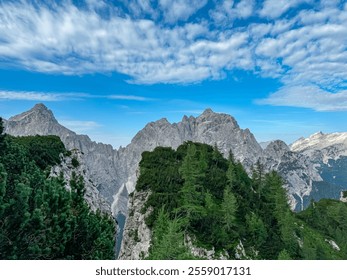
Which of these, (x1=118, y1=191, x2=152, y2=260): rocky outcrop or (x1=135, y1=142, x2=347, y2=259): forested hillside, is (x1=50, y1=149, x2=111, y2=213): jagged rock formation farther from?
(x1=135, y1=142, x2=347, y2=259): forested hillside

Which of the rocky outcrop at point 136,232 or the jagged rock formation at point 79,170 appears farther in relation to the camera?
the jagged rock formation at point 79,170

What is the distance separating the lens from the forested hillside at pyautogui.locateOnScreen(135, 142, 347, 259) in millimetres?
43062

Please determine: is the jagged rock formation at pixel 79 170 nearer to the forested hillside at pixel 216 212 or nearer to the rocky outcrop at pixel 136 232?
the rocky outcrop at pixel 136 232

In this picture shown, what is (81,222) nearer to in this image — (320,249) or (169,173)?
(169,173)

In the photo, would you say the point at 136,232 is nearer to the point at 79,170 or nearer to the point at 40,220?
the point at 79,170

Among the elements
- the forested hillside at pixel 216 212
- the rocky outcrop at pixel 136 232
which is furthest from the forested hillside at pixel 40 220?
the rocky outcrop at pixel 136 232

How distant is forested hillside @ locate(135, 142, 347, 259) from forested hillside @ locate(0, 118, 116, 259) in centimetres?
816

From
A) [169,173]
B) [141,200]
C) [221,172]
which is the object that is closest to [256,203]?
[221,172]

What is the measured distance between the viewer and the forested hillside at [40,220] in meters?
12.3

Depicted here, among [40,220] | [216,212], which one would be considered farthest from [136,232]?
[40,220]

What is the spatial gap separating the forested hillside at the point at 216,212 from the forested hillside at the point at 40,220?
816cm

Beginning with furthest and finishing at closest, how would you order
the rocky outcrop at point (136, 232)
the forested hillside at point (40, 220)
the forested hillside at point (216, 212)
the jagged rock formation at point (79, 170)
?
the jagged rock formation at point (79, 170) → the rocky outcrop at point (136, 232) → the forested hillside at point (216, 212) → the forested hillside at point (40, 220)

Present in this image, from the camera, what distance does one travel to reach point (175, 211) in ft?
151
